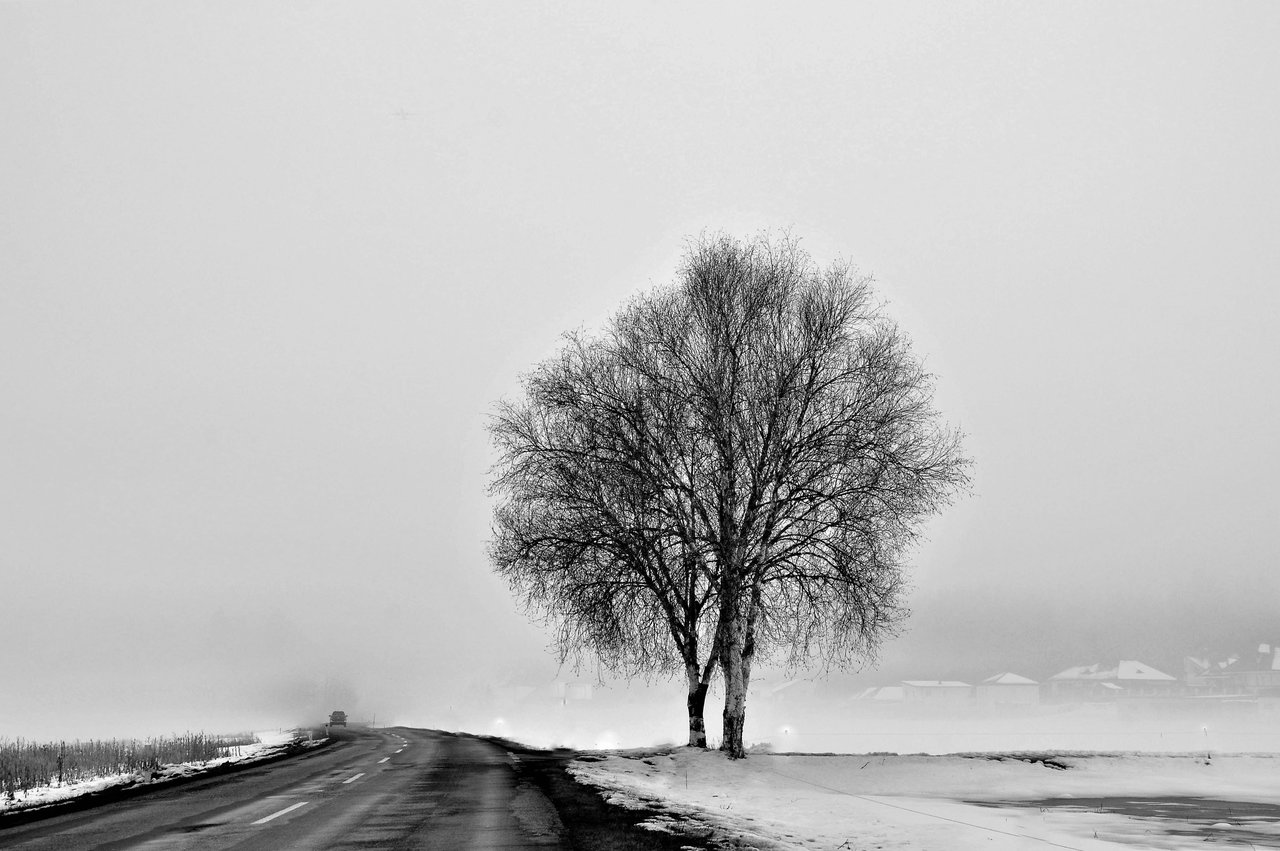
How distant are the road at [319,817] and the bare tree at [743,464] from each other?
6.75m

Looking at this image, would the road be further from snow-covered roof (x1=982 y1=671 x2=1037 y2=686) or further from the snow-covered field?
snow-covered roof (x1=982 y1=671 x2=1037 y2=686)

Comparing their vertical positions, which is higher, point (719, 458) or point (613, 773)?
point (719, 458)

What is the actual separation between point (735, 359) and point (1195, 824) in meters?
14.8

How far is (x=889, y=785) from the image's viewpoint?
20203 millimetres

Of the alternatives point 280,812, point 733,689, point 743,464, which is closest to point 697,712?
point 733,689

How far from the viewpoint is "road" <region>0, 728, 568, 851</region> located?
10.6 meters

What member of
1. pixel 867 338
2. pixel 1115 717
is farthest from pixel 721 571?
pixel 1115 717

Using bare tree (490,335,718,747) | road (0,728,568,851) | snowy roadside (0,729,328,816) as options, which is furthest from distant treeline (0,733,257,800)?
bare tree (490,335,718,747)

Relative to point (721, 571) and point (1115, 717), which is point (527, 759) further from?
point (1115, 717)

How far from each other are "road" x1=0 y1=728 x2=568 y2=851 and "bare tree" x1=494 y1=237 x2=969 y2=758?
6.75 meters

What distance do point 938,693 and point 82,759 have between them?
166m

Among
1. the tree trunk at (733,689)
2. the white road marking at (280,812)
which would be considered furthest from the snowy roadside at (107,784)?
the tree trunk at (733,689)

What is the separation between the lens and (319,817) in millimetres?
13016

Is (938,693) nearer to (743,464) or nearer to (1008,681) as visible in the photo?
→ (1008,681)
